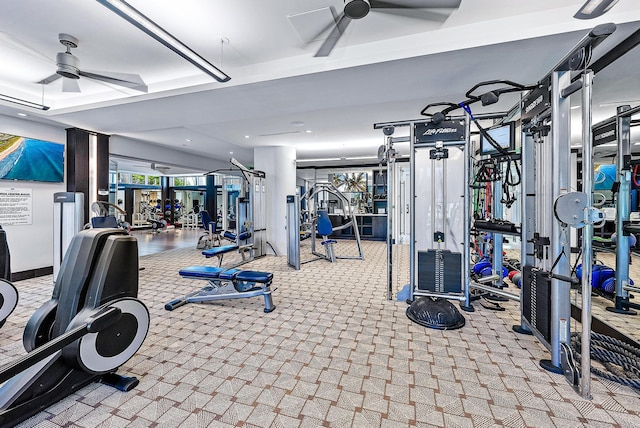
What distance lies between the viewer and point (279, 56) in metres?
3.14

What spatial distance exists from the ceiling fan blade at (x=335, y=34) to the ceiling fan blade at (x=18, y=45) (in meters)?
3.02

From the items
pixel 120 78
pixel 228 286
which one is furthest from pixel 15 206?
pixel 228 286

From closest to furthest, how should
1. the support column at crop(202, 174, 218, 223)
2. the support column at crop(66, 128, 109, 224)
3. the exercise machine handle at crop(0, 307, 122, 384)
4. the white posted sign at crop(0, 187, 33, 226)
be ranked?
1. the exercise machine handle at crop(0, 307, 122, 384)
2. the white posted sign at crop(0, 187, 33, 226)
3. the support column at crop(66, 128, 109, 224)
4. the support column at crop(202, 174, 218, 223)

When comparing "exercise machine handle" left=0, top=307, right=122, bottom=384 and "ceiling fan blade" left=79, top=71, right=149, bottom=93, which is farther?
"ceiling fan blade" left=79, top=71, right=149, bottom=93

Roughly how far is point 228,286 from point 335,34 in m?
2.99

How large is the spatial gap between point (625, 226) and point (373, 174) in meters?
7.37

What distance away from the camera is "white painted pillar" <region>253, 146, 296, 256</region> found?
719cm

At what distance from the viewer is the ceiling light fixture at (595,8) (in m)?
1.89

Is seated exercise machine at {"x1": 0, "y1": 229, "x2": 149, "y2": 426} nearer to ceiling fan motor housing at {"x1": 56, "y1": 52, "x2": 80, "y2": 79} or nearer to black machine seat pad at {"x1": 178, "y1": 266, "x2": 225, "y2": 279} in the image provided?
black machine seat pad at {"x1": 178, "y1": 266, "x2": 225, "y2": 279}

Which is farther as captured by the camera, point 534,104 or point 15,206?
point 15,206

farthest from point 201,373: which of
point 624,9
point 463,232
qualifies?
point 624,9

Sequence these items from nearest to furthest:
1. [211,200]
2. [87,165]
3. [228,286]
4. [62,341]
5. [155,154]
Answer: [62,341] → [228,286] → [87,165] → [155,154] → [211,200]

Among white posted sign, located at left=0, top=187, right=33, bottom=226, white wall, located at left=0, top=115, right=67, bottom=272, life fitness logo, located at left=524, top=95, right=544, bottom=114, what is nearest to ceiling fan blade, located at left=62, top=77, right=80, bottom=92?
white wall, located at left=0, top=115, right=67, bottom=272

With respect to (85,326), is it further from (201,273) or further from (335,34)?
(335,34)
